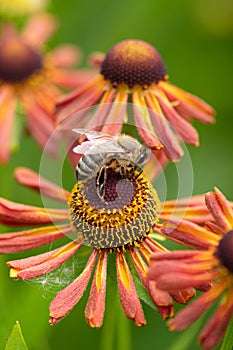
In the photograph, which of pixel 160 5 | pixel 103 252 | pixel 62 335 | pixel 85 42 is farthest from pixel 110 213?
pixel 160 5

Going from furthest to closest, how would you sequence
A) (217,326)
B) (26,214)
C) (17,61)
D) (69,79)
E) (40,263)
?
(69,79), (17,61), (26,214), (40,263), (217,326)

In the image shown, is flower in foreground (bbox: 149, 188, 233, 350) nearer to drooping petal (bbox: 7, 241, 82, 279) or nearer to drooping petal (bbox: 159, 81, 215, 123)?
drooping petal (bbox: 7, 241, 82, 279)

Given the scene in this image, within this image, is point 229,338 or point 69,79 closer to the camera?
point 229,338

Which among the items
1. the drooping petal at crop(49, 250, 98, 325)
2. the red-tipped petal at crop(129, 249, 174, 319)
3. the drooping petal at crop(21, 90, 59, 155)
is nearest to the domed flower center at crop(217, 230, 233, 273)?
the red-tipped petal at crop(129, 249, 174, 319)

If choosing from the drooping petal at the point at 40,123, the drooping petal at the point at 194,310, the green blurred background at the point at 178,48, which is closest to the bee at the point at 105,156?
the drooping petal at the point at 194,310

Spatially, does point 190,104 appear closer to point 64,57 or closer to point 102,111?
point 102,111

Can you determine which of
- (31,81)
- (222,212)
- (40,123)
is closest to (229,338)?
(222,212)
